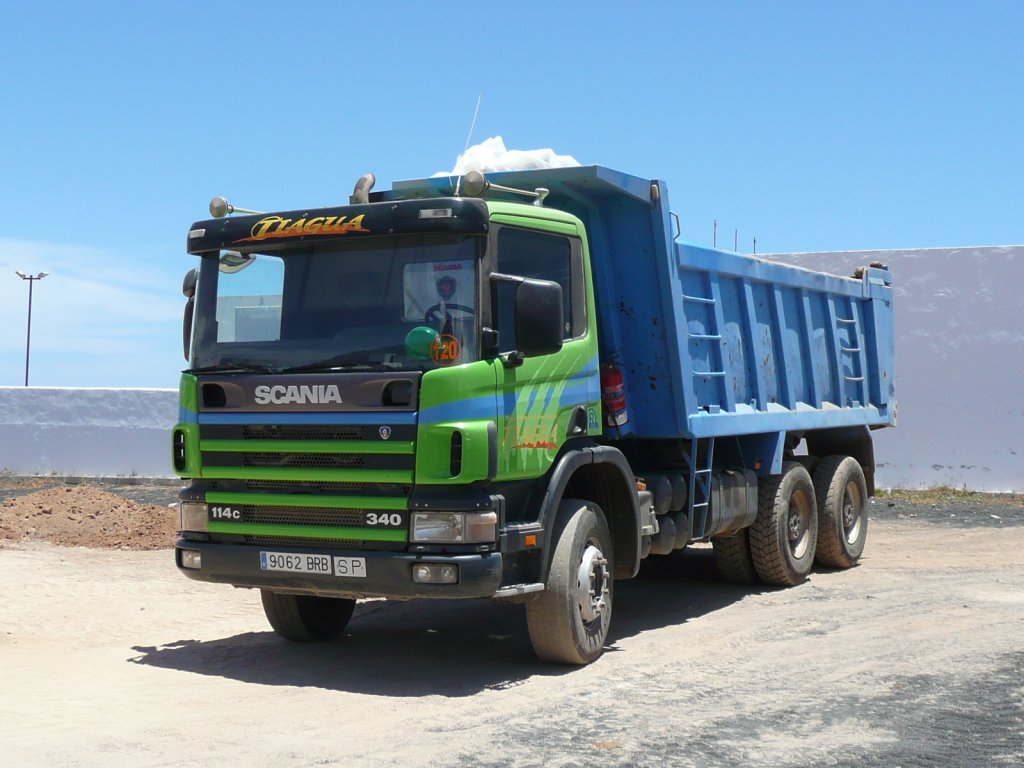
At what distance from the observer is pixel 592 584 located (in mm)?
7574

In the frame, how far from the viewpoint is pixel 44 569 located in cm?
1198

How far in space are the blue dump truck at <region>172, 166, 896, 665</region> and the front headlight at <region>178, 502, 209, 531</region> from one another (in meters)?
0.01

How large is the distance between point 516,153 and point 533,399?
232 cm

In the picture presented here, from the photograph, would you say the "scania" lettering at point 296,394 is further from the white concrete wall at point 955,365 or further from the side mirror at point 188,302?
the white concrete wall at point 955,365

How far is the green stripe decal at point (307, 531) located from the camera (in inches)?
264

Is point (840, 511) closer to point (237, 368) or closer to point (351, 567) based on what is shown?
point (351, 567)

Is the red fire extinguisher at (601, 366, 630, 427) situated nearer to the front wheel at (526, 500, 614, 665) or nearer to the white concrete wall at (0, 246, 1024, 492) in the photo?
the front wheel at (526, 500, 614, 665)

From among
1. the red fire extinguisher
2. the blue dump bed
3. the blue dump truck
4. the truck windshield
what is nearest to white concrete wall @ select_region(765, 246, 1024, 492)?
the blue dump bed

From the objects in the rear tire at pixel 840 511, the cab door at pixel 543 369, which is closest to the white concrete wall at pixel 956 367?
the rear tire at pixel 840 511

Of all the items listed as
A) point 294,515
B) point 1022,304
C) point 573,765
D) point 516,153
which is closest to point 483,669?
point 294,515

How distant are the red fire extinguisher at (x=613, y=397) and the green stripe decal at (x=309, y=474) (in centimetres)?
212

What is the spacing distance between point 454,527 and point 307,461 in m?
0.97

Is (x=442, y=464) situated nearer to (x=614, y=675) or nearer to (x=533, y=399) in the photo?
(x=533, y=399)

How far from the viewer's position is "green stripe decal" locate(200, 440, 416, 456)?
661cm
